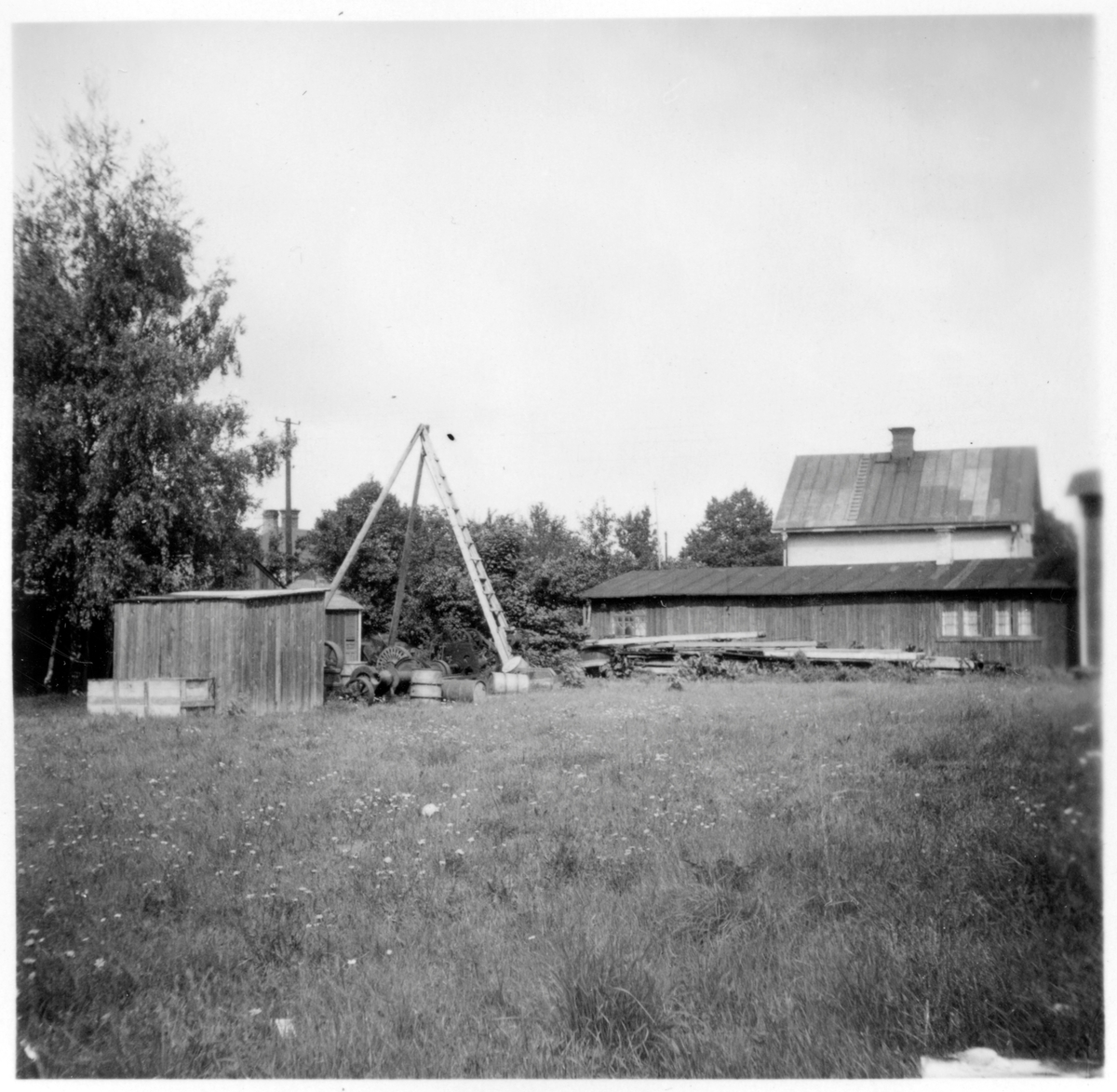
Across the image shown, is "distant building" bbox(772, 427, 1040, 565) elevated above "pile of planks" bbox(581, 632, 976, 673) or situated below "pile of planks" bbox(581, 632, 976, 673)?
above

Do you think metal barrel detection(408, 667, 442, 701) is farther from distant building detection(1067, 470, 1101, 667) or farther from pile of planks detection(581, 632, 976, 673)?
distant building detection(1067, 470, 1101, 667)

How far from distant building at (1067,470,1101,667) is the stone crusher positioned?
45.3 ft

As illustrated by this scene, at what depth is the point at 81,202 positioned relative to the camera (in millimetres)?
12312

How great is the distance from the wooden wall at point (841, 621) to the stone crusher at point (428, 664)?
34.9 ft

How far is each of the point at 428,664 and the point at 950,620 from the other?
16.1 meters

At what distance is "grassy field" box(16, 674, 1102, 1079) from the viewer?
3801 mm

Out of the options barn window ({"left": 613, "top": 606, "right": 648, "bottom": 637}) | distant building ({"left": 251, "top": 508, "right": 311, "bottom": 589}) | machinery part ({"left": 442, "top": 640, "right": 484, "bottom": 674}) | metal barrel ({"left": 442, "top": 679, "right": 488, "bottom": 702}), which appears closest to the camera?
metal barrel ({"left": 442, "top": 679, "right": 488, "bottom": 702})

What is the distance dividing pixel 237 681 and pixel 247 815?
831 cm

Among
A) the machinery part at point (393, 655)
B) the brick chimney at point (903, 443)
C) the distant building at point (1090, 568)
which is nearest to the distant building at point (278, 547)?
the machinery part at point (393, 655)

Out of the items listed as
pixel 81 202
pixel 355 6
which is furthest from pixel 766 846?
pixel 81 202

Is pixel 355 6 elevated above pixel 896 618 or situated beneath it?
elevated above

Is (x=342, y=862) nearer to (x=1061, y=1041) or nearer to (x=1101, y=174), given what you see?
(x=1061, y=1041)

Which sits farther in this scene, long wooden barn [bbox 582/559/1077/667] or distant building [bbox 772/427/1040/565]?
distant building [bbox 772/427/1040/565]

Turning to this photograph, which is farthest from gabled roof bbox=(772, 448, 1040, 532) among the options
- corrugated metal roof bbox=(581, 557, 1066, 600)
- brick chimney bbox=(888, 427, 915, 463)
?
corrugated metal roof bbox=(581, 557, 1066, 600)
